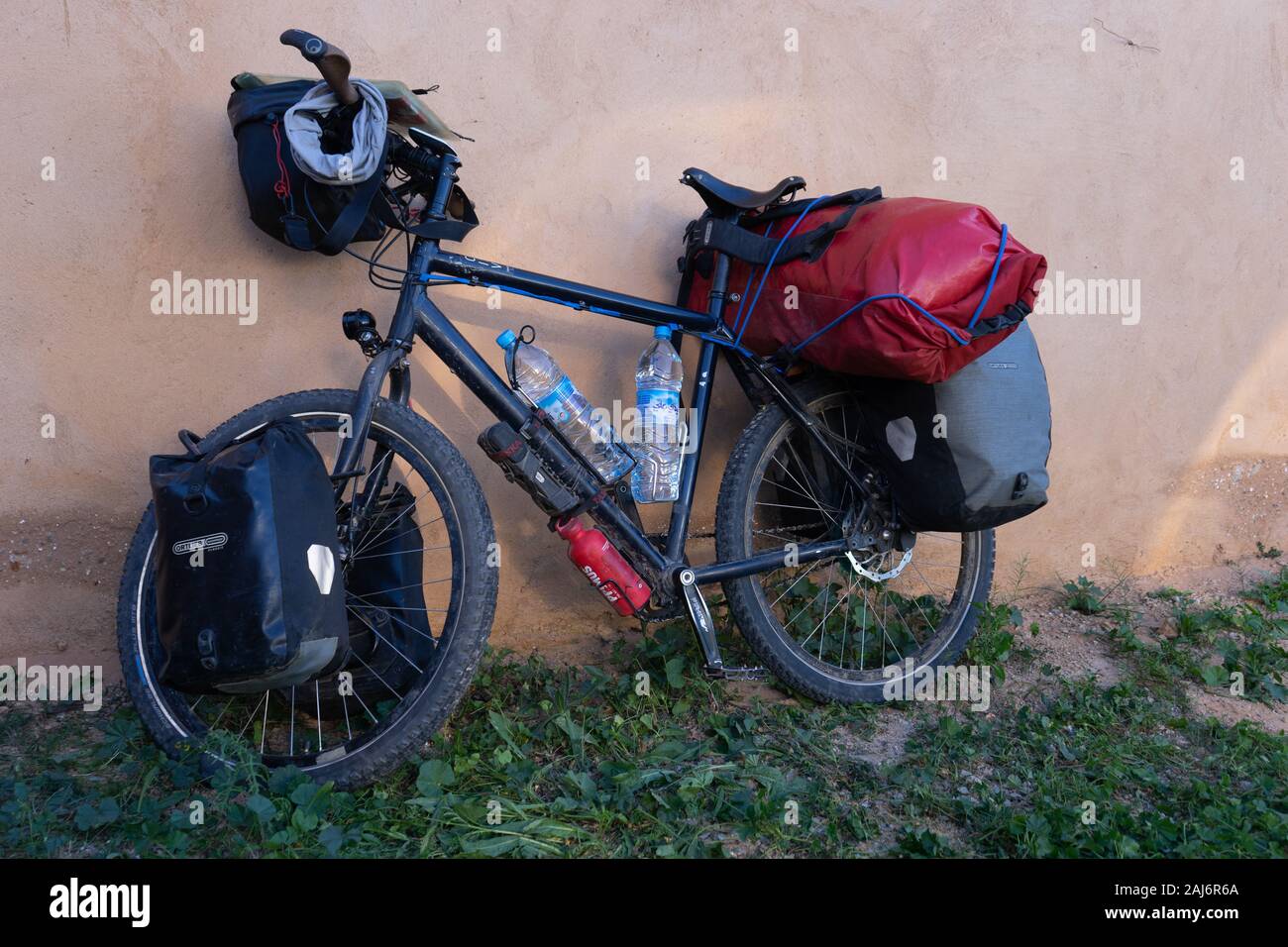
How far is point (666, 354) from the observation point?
300 cm

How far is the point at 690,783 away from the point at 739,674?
555 millimetres

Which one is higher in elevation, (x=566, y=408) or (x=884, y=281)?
(x=884, y=281)

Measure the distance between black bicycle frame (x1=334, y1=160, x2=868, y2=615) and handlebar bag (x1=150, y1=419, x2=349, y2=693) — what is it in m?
0.24

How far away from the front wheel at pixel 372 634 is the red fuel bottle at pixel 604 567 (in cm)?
30

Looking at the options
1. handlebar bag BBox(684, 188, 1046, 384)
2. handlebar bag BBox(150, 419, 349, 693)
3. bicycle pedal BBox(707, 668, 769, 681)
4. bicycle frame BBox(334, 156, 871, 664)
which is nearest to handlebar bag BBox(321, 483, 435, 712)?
bicycle frame BBox(334, 156, 871, 664)

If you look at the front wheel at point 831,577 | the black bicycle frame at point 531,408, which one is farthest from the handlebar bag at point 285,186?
the front wheel at point 831,577

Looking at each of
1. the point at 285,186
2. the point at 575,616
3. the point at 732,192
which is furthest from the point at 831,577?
the point at 285,186

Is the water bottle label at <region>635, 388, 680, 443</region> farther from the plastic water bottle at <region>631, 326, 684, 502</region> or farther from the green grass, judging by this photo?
the green grass

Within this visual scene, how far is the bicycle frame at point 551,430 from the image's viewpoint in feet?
8.44

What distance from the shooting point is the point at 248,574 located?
2.16 m

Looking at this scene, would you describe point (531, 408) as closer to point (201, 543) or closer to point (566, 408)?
point (566, 408)
